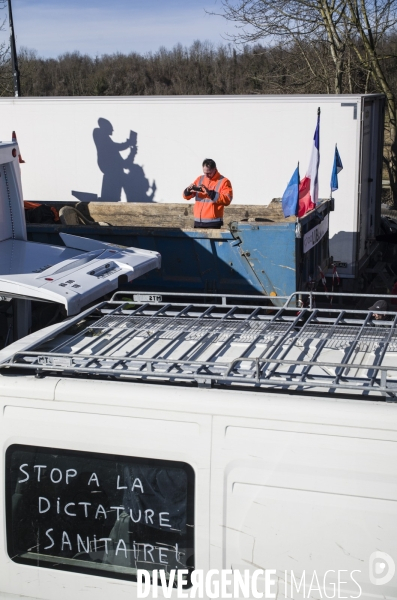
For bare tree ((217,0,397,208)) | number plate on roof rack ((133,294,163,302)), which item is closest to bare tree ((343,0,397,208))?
bare tree ((217,0,397,208))

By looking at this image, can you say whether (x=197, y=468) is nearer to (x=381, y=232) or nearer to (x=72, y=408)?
(x=72, y=408)

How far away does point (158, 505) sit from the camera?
2881mm

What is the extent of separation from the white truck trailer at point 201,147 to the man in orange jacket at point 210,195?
1898 mm

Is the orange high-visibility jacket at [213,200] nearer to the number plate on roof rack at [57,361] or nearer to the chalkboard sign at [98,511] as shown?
the number plate on roof rack at [57,361]

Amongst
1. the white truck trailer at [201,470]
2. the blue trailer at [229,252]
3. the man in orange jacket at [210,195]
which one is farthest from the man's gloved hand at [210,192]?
the white truck trailer at [201,470]

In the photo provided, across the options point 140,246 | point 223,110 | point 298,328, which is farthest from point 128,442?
point 223,110

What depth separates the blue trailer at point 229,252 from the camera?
8.35m

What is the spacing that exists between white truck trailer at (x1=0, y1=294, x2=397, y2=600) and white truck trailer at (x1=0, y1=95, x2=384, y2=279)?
792 cm

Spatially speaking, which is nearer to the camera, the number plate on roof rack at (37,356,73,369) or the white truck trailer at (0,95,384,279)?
the number plate on roof rack at (37,356,73,369)

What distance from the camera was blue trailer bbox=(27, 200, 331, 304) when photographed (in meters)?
8.35

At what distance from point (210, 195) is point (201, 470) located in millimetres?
6887

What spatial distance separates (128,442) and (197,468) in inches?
11.1

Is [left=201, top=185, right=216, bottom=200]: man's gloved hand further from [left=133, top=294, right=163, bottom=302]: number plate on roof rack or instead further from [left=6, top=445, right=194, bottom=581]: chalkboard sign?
[left=6, top=445, right=194, bottom=581]: chalkboard sign

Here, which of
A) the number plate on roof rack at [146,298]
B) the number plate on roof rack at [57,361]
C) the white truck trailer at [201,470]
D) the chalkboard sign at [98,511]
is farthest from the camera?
the number plate on roof rack at [146,298]
